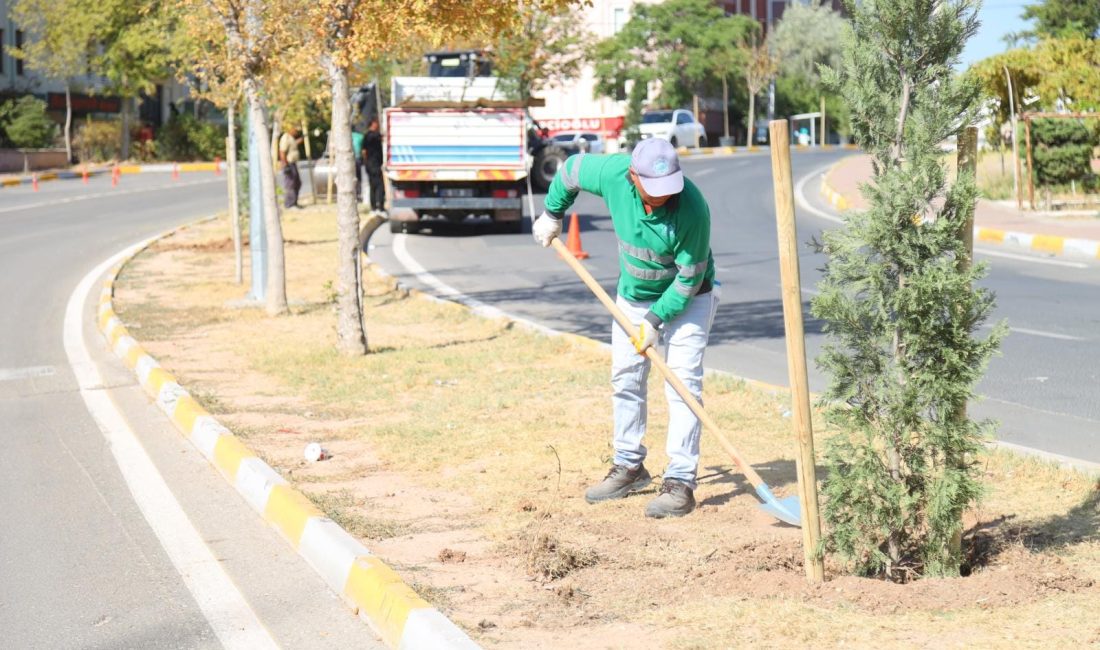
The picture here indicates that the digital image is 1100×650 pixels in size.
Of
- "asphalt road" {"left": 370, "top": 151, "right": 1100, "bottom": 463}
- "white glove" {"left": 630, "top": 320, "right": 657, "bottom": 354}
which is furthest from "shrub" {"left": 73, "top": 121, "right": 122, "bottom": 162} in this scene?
"white glove" {"left": 630, "top": 320, "right": 657, "bottom": 354}

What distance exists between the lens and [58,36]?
46.8 meters

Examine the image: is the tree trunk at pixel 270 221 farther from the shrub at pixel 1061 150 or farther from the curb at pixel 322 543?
the shrub at pixel 1061 150

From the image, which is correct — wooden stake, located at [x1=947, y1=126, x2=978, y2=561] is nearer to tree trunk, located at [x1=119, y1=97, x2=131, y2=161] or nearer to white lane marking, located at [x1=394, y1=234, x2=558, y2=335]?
white lane marking, located at [x1=394, y1=234, x2=558, y2=335]

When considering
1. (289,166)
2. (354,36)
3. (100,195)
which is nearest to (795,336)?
(354,36)

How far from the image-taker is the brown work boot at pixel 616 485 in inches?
250

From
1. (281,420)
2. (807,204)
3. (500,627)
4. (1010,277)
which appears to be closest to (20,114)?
(807,204)

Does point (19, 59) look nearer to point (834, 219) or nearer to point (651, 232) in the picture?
point (834, 219)

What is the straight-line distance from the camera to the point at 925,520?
5094 millimetres

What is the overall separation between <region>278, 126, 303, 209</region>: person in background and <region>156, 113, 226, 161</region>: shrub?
28216 mm

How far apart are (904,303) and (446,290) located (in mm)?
11467

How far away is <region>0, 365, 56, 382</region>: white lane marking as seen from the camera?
10.7 m

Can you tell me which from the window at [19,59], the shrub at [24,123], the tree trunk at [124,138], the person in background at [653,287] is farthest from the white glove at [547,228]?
the window at [19,59]

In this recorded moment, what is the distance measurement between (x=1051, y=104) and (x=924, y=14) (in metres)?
23.9

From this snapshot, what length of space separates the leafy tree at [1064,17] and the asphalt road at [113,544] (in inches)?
925
